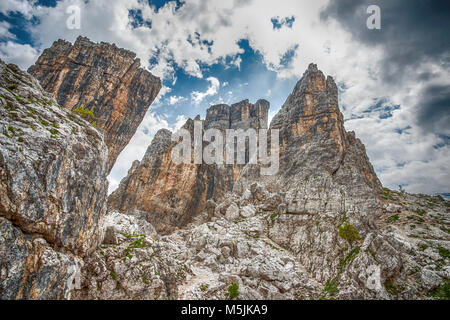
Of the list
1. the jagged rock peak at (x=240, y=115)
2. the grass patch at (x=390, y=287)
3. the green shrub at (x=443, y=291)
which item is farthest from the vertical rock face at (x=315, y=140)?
the jagged rock peak at (x=240, y=115)

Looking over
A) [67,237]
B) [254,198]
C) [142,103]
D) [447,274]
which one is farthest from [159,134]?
[447,274]

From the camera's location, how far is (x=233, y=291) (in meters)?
19.4

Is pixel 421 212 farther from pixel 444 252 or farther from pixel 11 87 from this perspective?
pixel 11 87

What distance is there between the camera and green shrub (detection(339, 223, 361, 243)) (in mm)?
25716

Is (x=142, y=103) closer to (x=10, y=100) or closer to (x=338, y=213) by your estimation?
(x=10, y=100)

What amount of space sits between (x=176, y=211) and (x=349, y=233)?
35566 mm

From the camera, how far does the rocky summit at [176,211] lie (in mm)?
10500

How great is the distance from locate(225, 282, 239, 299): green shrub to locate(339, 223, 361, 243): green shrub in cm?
1615

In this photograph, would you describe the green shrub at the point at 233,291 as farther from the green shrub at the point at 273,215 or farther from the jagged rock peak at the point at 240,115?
the jagged rock peak at the point at 240,115

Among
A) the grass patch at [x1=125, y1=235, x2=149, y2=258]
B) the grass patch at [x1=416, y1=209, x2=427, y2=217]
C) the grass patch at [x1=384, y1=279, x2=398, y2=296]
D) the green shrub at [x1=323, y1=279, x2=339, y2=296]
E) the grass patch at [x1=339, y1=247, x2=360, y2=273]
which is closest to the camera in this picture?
the grass patch at [x1=125, y1=235, x2=149, y2=258]

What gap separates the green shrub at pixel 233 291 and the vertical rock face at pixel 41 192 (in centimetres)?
1312

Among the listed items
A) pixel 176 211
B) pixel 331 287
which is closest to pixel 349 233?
pixel 331 287

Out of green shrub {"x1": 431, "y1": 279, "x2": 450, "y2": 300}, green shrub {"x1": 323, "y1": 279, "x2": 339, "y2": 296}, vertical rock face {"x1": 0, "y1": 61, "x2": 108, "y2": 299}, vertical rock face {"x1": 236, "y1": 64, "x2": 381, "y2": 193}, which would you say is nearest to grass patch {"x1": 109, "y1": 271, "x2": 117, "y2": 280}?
vertical rock face {"x1": 0, "y1": 61, "x2": 108, "y2": 299}

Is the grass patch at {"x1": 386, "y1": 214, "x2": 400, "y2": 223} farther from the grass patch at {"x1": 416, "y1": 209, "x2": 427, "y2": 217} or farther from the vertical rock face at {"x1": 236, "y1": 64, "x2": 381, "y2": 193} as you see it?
the vertical rock face at {"x1": 236, "y1": 64, "x2": 381, "y2": 193}
